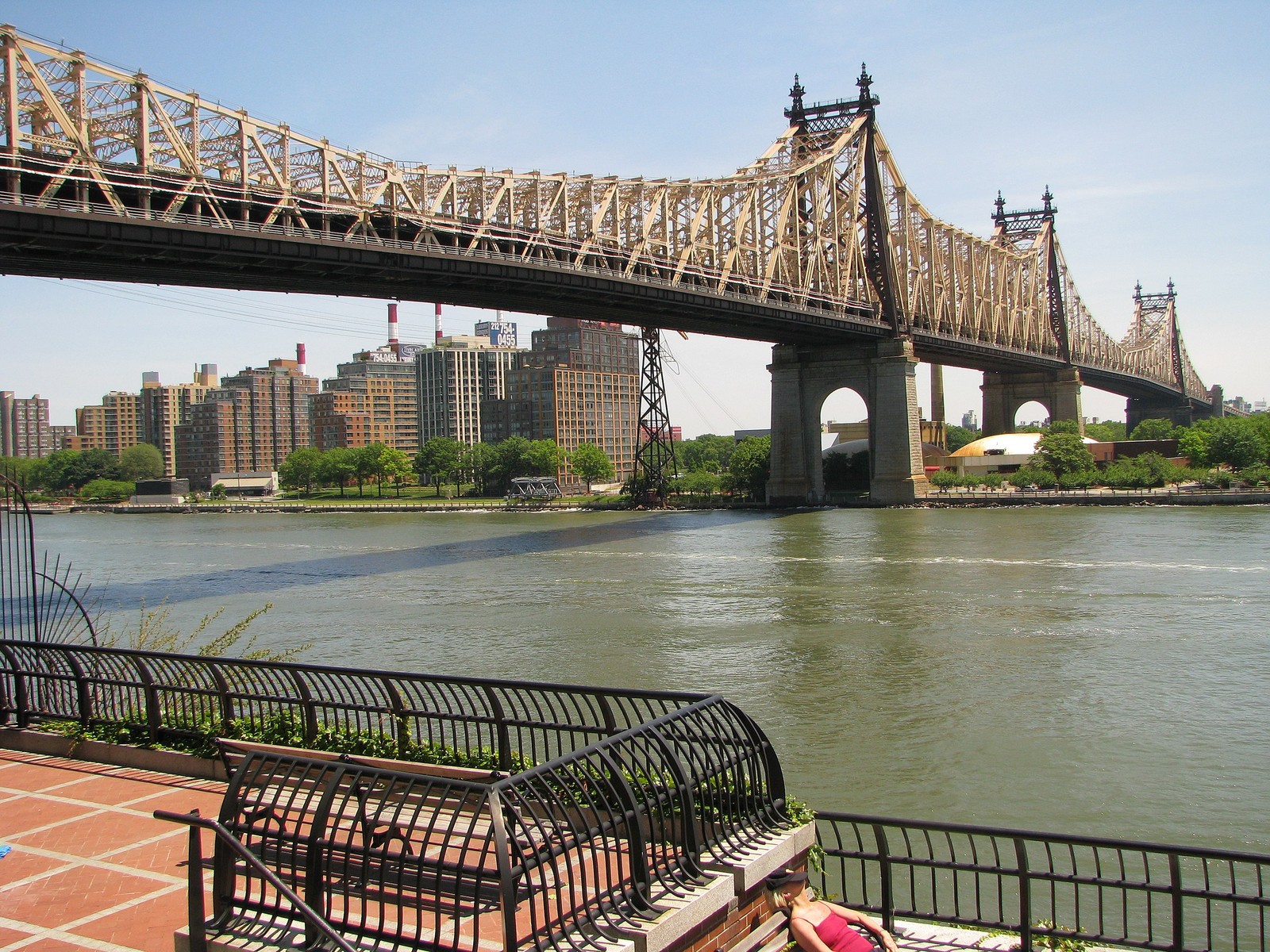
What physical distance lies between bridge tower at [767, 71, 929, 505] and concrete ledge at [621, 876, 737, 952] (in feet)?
242

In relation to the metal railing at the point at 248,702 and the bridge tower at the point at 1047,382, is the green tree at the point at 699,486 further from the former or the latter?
the metal railing at the point at 248,702

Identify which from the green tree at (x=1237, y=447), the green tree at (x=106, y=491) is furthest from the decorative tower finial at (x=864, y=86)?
the green tree at (x=106, y=491)

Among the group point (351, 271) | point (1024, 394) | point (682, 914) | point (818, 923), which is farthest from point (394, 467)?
point (682, 914)

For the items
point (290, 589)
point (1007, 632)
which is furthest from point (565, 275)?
point (1007, 632)

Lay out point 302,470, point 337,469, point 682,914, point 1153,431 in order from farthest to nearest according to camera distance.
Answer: point 302,470, point 337,469, point 1153,431, point 682,914

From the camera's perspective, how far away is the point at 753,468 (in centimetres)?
9088

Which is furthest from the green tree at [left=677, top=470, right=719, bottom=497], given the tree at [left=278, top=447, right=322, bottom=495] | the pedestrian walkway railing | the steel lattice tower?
the tree at [left=278, top=447, right=322, bottom=495]

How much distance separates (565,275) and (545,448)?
288ft

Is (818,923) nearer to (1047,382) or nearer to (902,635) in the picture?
(902,635)

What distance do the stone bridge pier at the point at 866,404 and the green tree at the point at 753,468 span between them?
4.77m

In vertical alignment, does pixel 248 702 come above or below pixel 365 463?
below

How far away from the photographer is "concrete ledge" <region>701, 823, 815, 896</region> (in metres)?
7.04

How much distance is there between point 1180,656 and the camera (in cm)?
2339

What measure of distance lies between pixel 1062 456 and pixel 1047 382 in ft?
124
